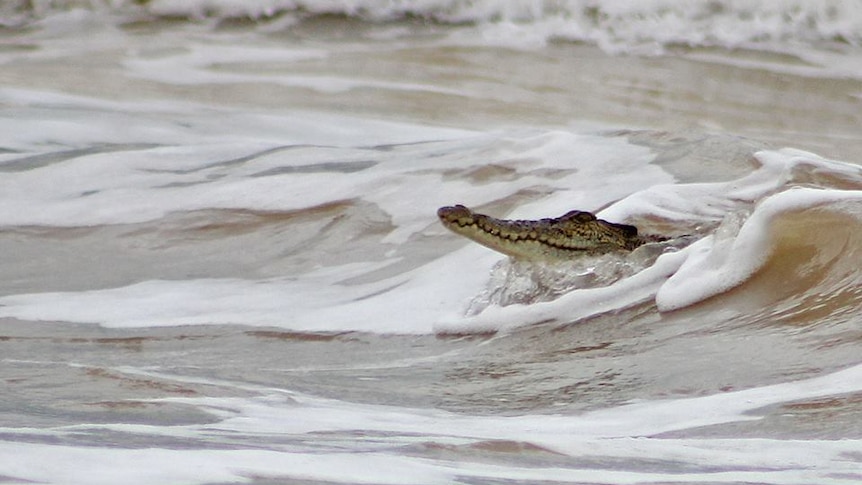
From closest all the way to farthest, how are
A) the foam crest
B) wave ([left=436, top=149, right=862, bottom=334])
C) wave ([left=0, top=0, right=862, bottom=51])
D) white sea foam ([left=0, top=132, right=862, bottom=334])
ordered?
wave ([left=436, top=149, right=862, bottom=334]) → the foam crest → white sea foam ([left=0, top=132, right=862, bottom=334]) → wave ([left=0, top=0, right=862, bottom=51])

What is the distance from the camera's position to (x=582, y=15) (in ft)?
37.2

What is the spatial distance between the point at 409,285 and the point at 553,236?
0.65m

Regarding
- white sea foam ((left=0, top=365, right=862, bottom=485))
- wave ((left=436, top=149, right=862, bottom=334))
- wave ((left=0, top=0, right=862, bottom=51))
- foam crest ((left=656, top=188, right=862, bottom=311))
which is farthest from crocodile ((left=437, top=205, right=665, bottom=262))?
wave ((left=0, top=0, right=862, bottom=51))

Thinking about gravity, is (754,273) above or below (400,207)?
above

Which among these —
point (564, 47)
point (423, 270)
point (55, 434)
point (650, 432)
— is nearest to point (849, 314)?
point (650, 432)

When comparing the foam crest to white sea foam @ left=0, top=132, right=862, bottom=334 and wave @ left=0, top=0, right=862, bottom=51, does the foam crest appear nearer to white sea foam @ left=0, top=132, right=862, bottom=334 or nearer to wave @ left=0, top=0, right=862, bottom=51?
white sea foam @ left=0, top=132, right=862, bottom=334

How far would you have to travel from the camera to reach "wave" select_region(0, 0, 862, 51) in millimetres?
10961

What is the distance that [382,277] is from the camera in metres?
4.69

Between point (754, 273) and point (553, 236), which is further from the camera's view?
point (553, 236)

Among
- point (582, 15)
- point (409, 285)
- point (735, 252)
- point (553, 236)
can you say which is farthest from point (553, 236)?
point (582, 15)

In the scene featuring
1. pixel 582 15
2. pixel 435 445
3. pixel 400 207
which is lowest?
pixel 582 15

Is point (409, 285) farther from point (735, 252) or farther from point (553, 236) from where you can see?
point (735, 252)

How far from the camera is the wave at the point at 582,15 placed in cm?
1096

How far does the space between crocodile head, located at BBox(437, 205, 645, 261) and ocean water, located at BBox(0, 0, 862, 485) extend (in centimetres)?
5
